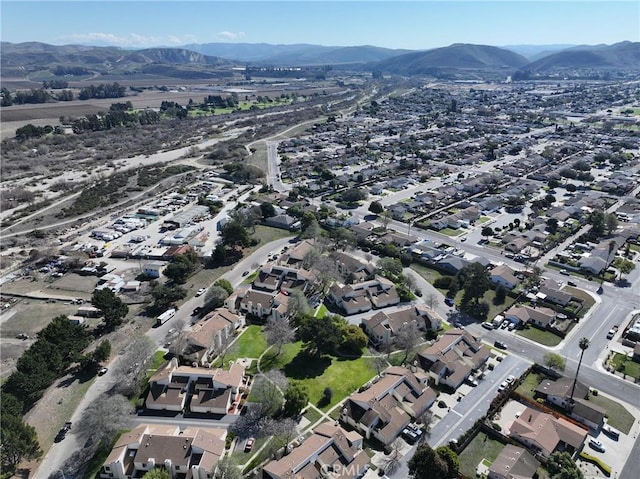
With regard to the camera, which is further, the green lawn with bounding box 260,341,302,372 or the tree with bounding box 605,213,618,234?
the tree with bounding box 605,213,618,234

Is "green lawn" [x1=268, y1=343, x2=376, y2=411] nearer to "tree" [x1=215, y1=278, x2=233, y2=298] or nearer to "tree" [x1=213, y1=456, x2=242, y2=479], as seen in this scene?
"tree" [x1=213, y1=456, x2=242, y2=479]

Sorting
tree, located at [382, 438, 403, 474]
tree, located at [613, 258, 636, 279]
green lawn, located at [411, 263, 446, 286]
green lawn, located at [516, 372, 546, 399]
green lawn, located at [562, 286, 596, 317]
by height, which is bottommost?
tree, located at [382, 438, 403, 474]

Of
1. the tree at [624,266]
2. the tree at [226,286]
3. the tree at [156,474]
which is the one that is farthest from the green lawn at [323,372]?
the tree at [624,266]

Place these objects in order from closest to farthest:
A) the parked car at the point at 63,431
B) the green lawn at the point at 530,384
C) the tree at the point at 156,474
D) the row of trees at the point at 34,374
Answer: the tree at the point at 156,474
the row of trees at the point at 34,374
the parked car at the point at 63,431
the green lawn at the point at 530,384

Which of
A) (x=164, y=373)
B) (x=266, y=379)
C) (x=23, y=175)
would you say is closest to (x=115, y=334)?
(x=164, y=373)

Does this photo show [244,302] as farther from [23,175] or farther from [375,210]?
[23,175]

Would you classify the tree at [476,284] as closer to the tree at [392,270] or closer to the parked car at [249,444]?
the tree at [392,270]

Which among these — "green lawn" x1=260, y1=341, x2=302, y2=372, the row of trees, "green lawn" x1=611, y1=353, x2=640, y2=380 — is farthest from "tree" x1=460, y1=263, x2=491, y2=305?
the row of trees
